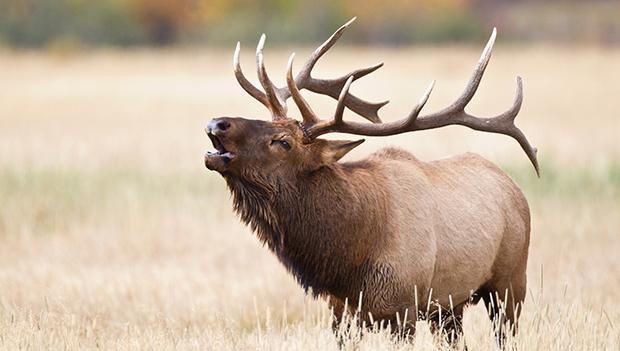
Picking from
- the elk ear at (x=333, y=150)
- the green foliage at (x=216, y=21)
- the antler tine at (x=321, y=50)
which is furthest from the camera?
the green foliage at (x=216, y=21)

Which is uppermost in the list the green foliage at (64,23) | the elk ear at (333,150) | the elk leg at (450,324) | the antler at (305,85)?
the green foliage at (64,23)

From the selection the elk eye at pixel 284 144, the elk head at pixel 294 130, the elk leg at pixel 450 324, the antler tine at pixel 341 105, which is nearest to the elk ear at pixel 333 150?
the elk head at pixel 294 130

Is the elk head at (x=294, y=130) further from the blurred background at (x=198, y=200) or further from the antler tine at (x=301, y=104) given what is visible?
the blurred background at (x=198, y=200)

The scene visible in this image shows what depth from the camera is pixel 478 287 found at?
771 centimetres

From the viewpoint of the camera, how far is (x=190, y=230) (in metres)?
13.0

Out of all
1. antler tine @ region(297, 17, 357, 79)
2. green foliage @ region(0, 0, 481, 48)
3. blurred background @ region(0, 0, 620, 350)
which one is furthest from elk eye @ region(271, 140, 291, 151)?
green foliage @ region(0, 0, 481, 48)

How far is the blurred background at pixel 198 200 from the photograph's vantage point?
778cm

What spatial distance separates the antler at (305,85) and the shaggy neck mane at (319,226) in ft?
1.82

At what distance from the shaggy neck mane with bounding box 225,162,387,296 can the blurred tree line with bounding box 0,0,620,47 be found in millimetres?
44960

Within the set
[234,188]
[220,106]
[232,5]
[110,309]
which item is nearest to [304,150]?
[234,188]

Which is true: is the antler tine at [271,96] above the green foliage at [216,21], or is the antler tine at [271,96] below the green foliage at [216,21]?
below

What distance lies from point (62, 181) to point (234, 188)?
8.06m

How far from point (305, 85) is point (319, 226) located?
131cm

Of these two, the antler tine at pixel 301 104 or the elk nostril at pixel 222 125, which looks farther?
the antler tine at pixel 301 104
